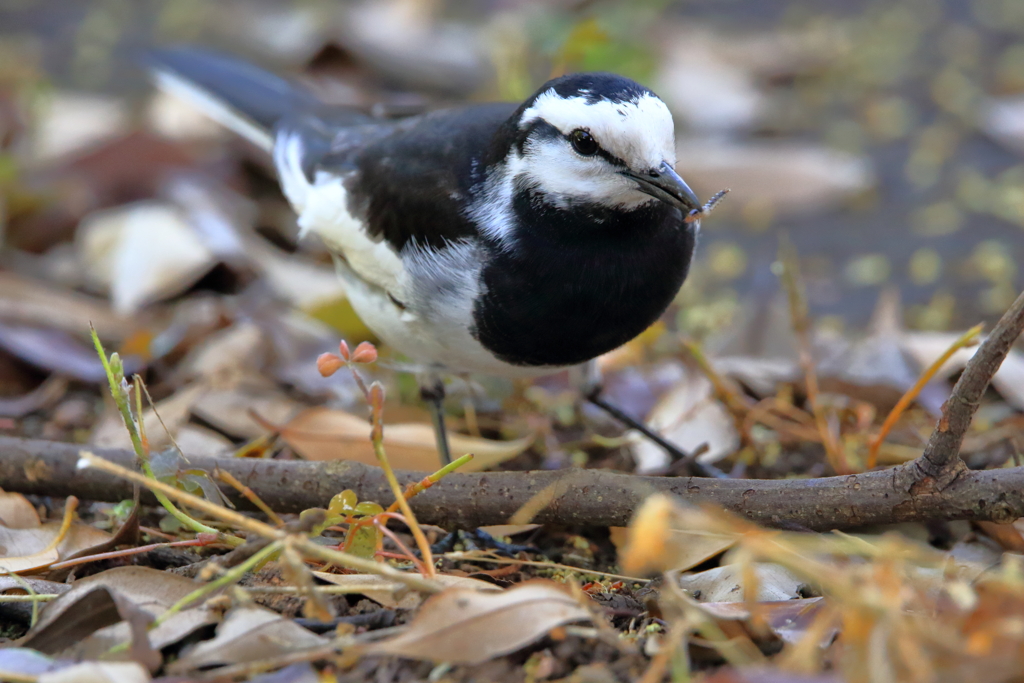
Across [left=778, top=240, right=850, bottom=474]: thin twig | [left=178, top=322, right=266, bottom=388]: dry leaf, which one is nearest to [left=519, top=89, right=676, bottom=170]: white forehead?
[left=778, top=240, right=850, bottom=474]: thin twig

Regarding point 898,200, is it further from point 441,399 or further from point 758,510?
point 758,510

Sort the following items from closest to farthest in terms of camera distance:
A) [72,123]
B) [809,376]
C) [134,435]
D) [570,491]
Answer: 1. [134,435]
2. [570,491]
3. [809,376]
4. [72,123]

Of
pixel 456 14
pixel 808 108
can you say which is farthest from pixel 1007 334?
Answer: pixel 456 14

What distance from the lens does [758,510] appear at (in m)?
2.37

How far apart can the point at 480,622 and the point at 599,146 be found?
1.33 m

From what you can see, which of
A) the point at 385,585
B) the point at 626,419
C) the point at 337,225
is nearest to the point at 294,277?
the point at 337,225

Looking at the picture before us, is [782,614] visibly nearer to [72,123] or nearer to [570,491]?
[570,491]

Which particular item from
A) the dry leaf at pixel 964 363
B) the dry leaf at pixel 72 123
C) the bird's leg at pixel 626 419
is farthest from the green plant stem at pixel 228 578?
the dry leaf at pixel 72 123

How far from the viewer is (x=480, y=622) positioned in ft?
6.38

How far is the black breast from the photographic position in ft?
9.31

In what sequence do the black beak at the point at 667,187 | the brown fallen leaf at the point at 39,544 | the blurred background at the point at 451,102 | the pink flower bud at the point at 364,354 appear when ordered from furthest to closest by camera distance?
the blurred background at the point at 451,102, the black beak at the point at 667,187, the brown fallen leaf at the point at 39,544, the pink flower bud at the point at 364,354

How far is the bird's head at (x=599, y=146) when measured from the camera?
2.70 meters

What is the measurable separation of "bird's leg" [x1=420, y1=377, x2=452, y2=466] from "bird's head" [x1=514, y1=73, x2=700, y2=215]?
2.69ft

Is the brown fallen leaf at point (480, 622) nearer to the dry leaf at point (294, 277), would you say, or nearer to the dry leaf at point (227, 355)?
the dry leaf at point (227, 355)
